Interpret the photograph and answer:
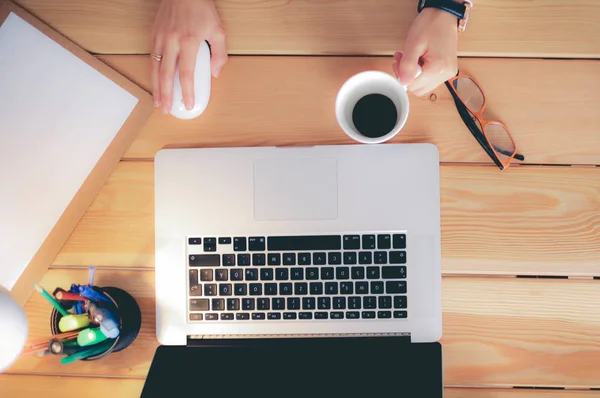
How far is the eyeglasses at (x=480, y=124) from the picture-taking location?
0.80 m

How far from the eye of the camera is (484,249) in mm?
814

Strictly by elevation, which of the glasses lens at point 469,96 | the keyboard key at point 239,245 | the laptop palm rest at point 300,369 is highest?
the glasses lens at point 469,96

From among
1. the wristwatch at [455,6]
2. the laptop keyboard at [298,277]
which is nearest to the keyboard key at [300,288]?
the laptop keyboard at [298,277]

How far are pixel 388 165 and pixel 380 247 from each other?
0.14 m

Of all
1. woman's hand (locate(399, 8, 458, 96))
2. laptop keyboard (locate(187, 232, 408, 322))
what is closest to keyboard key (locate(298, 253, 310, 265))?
laptop keyboard (locate(187, 232, 408, 322))

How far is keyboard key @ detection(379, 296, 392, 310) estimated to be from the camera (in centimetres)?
79

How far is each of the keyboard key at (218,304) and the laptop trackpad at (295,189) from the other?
15 centimetres

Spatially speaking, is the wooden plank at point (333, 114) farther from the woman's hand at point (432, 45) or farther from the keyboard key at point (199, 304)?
the keyboard key at point (199, 304)

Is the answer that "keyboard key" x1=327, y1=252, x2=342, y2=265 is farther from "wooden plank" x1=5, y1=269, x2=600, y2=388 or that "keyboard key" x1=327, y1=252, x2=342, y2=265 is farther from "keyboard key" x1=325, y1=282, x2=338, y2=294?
"wooden plank" x1=5, y1=269, x2=600, y2=388

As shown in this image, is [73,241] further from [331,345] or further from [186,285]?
[331,345]

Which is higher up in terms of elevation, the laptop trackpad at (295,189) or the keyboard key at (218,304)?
the laptop trackpad at (295,189)

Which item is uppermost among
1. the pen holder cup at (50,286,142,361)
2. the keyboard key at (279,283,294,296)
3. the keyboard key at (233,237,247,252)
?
the keyboard key at (233,237,247,252)

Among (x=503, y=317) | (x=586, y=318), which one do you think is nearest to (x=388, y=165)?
(x=503, y=317)

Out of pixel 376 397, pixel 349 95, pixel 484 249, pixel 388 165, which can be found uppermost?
pixel 349 95
